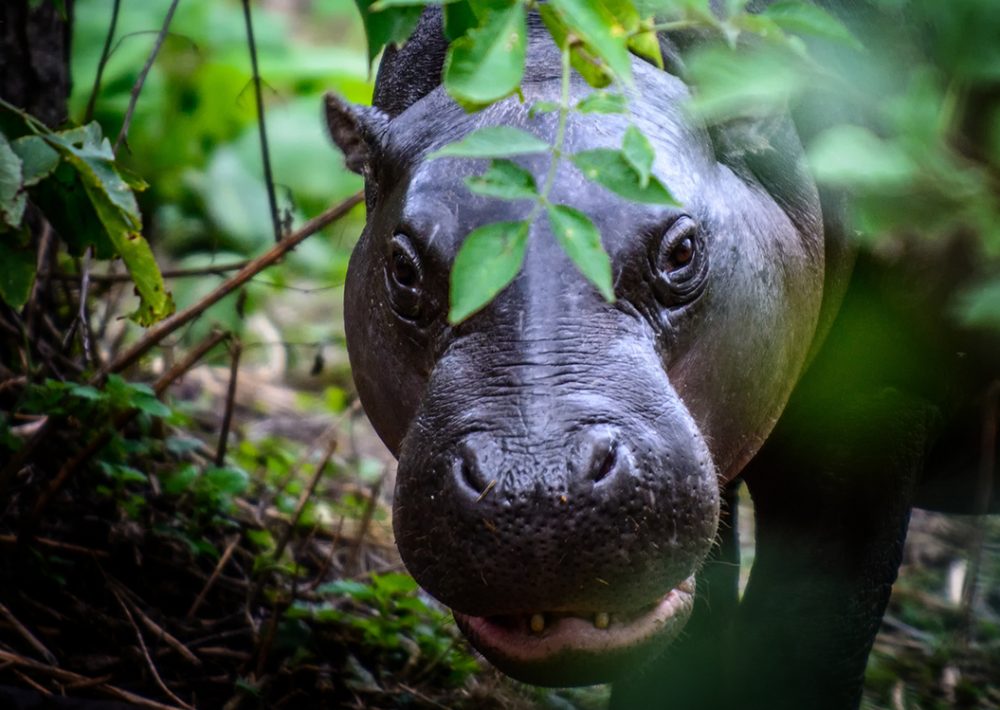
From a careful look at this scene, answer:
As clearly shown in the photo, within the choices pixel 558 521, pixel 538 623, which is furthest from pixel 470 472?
pixel 538 623

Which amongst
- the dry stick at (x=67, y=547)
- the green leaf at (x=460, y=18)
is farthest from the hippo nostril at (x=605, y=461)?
the dry stick at (x=67, y=547)

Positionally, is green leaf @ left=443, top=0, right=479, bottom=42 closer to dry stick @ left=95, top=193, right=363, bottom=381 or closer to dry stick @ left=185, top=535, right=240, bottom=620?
dry stick @ left=95, top=193, right=363, bottom=381

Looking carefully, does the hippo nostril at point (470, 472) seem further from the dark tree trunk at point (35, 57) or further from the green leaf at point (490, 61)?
the dark tree trunk at point (35, 57)

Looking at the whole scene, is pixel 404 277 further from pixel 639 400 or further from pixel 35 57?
pixel 35 57

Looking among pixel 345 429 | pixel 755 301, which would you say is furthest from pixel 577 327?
pixel 345 429

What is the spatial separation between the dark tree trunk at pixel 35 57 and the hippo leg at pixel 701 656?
8.06ft

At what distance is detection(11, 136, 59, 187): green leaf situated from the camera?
2.89 metres

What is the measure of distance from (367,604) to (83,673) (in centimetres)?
110

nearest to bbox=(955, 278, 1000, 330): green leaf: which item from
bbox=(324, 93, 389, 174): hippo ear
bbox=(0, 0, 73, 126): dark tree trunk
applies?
bbox=(324, 93, 389, 174): hippo ear

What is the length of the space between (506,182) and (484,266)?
0.56 ft

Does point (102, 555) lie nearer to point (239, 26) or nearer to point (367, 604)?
point (367, 604)

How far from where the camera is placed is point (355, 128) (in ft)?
11.2

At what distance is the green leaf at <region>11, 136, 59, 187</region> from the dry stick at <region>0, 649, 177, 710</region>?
1.14m

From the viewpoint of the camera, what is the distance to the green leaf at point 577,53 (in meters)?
1.99
